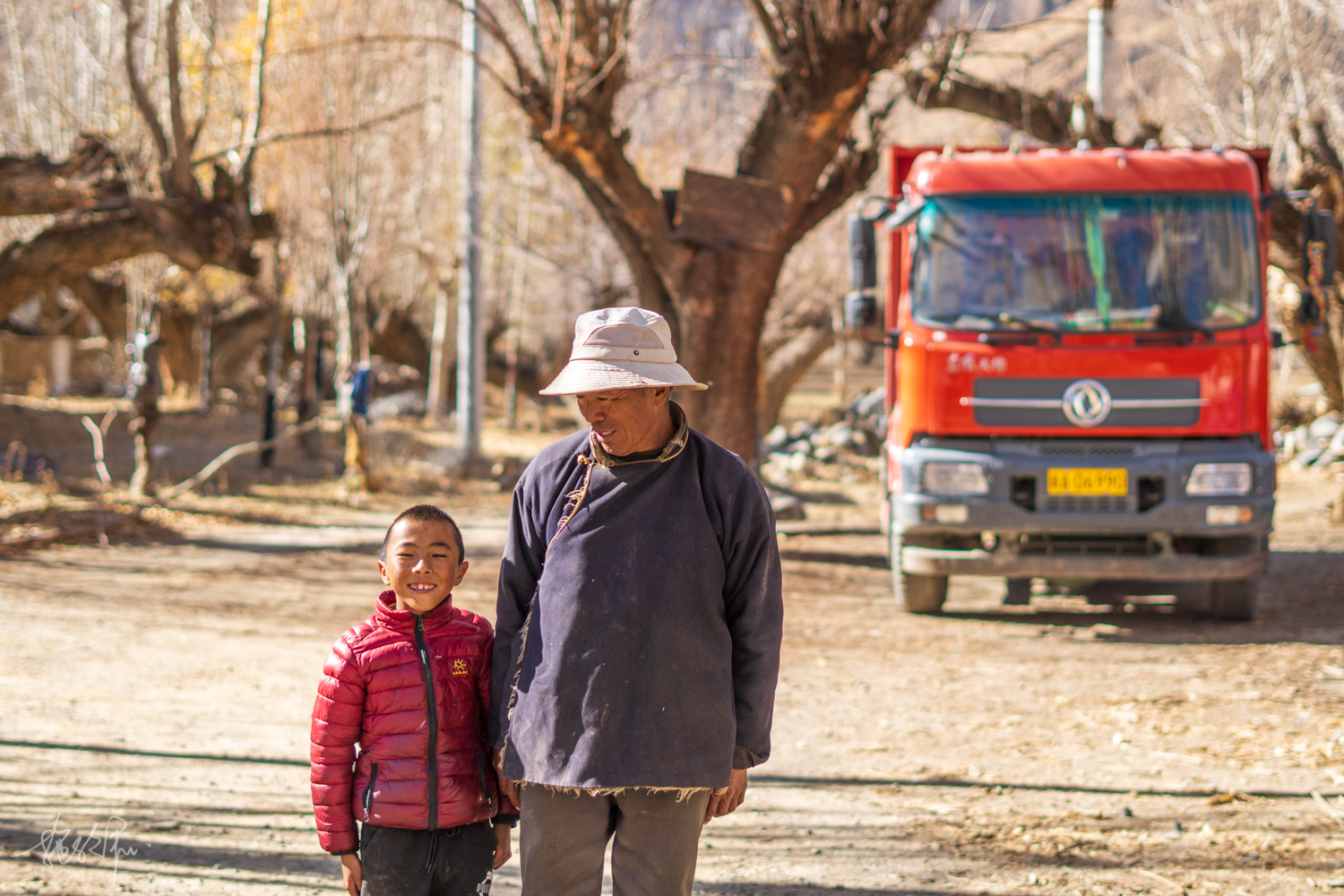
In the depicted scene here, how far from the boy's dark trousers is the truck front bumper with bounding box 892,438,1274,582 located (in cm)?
592

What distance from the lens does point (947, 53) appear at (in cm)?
1144

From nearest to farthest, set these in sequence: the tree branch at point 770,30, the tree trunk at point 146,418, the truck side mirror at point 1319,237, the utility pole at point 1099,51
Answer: the truck side mirror at point 1319,237 < the tree branch at point 770,30 < the utility pole at point 1099,51 < the tree trunk at point 146,418

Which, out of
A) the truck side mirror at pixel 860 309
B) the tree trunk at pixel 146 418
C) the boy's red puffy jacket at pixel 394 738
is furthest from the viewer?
the tree trunk at pixel 146 418

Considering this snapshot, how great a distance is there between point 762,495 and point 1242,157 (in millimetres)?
7078

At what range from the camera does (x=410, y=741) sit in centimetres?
292


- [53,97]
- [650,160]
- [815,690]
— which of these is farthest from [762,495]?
[650,160]

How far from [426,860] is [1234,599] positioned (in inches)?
298

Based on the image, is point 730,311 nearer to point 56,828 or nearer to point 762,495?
point 56,828

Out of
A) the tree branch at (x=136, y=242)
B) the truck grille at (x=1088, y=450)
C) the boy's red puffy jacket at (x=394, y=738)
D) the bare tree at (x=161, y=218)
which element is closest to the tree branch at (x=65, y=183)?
the bare tree at (x=161, y=218)

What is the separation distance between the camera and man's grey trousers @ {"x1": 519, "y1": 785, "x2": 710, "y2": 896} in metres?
2.83

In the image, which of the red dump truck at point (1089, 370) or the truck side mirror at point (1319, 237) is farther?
the truck side mirror at point (1319, 237)

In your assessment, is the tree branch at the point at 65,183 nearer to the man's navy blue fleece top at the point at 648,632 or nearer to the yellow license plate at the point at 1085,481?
the yellow license plate at the point at 1085,481

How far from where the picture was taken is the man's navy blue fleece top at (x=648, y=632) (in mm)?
2768

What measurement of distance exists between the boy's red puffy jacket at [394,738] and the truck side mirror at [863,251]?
6.76m
